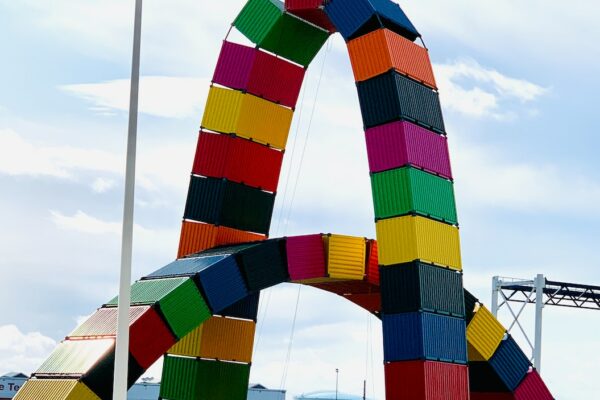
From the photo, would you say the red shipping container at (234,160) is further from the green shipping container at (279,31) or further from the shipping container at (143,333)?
the shipping container at (143,333)

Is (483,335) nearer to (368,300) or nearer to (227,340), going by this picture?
(368,300)

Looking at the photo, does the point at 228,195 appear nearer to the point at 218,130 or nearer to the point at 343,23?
the point at 218,130

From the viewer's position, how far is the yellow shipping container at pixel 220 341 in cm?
5491

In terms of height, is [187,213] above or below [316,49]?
below

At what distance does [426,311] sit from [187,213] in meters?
14.7

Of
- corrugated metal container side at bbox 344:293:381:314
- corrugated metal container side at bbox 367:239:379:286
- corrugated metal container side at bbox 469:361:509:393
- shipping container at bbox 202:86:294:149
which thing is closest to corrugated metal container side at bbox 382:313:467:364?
corrugated metal container side at bbox 367:239:379:286

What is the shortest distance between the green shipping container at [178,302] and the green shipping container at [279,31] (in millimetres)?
14729

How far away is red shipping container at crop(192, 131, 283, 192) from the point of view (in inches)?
2217

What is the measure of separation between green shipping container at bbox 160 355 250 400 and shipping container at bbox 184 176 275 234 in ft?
23.4

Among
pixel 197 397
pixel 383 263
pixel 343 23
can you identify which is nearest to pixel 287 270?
pixel 383 263

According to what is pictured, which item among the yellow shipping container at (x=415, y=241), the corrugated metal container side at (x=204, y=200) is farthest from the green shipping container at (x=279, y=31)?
the yellow shipping container at (x=415, y=241)

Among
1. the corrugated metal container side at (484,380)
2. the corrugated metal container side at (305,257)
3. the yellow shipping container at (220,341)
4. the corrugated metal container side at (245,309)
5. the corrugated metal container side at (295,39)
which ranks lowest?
the corrugated metal container side at (484,380)

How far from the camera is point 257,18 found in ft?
187

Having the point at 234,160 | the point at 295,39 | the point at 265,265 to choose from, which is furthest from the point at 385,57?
the point at 265,265
